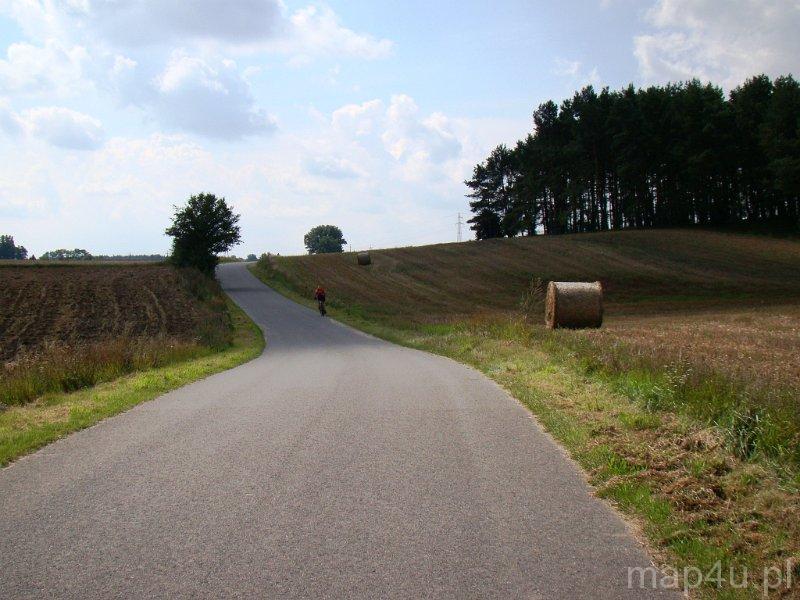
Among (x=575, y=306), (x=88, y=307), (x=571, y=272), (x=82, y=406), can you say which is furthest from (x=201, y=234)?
(x=82, y=406)

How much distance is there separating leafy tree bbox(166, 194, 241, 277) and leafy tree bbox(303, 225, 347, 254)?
4545 inches

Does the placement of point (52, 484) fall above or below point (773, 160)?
below

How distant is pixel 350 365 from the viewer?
1812 centimetres

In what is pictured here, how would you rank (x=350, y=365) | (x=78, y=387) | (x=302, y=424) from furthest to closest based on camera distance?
(x=350, y=365) < (x=78, y=387) < (x=302, y=424)

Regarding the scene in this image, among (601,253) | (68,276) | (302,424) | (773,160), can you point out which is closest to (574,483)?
(302,424)

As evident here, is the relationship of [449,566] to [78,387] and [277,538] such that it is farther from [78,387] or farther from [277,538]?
[78,387]

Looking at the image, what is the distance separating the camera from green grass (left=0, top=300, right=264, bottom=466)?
852 cm

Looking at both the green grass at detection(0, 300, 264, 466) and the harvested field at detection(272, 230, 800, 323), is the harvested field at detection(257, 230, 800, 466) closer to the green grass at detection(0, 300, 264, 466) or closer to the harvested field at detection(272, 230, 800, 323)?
the harvested field at detection(272, 230, 800, 323)

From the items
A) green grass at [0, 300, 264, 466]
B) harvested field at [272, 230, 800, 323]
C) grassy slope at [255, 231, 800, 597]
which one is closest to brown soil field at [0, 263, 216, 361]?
green grass at [0, 300, 264, 466]

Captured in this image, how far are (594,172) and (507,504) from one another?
85.6 m

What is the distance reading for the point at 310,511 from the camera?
18.2 feet

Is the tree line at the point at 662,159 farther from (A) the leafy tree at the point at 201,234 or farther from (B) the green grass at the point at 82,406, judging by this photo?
Result: (B) the green grass at the point at 82,406

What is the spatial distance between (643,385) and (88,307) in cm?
3588

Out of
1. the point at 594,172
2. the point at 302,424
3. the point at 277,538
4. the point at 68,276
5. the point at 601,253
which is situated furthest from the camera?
the point at 594,172
